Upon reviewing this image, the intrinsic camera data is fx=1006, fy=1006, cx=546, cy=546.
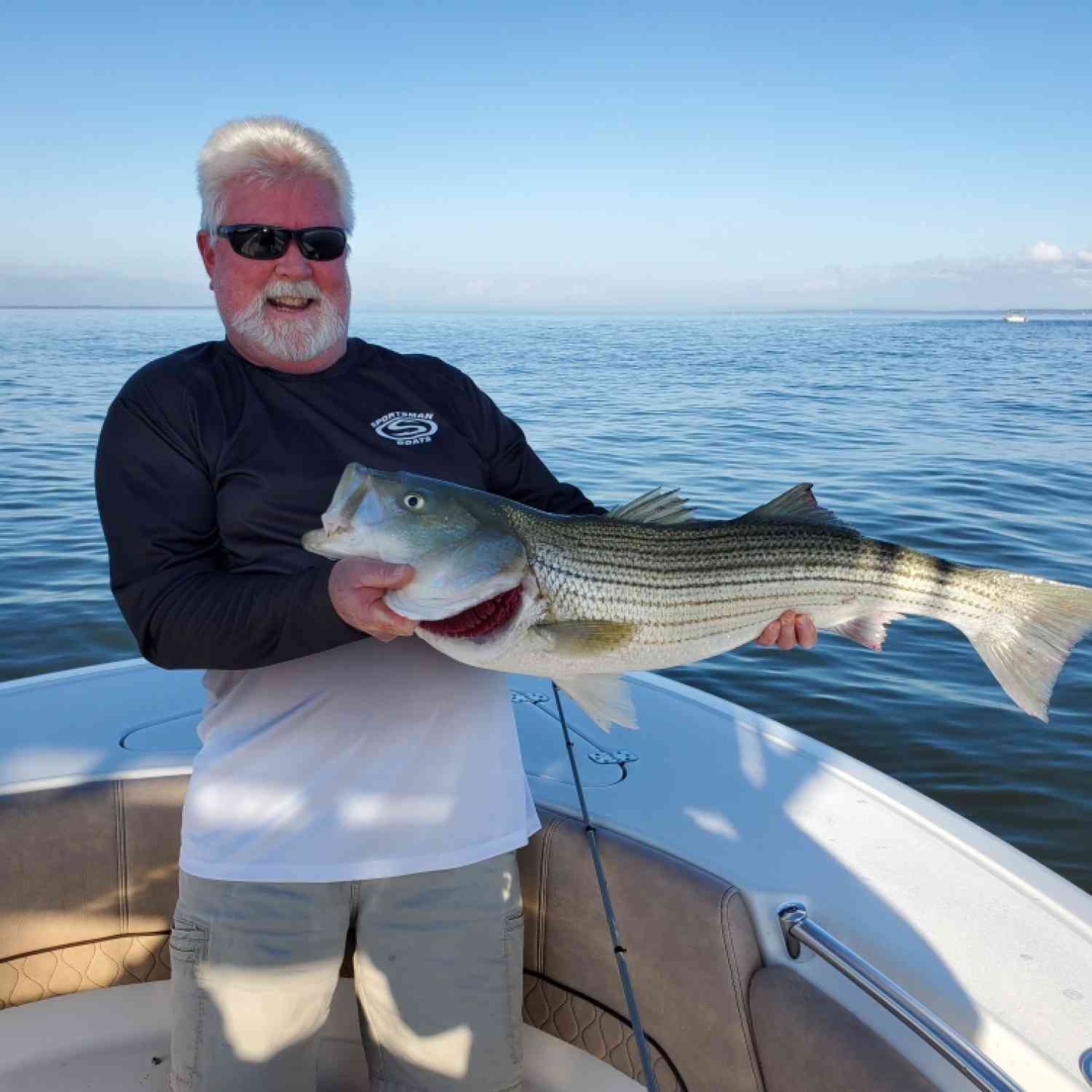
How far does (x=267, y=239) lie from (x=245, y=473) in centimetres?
72

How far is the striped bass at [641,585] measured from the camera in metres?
2.42

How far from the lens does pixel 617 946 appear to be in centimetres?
280

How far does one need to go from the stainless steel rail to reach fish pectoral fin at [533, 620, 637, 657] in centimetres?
87

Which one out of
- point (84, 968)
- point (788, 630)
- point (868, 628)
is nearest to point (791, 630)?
point (788, 630)

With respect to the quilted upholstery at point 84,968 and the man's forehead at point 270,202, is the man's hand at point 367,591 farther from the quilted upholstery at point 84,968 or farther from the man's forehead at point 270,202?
the quilted upholstery at point 84,968

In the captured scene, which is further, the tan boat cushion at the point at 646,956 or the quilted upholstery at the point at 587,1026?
the quilted upholstery at the point at 587,1026

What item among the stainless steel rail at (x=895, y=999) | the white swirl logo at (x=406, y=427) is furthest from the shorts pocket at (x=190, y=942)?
the stainless steel rail at (x=895, y=999)

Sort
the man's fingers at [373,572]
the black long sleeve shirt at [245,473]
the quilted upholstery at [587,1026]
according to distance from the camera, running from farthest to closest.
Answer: the quilted upholstery at [587,1026]
the black long sleeve shirt at [245,473]
the man's fingers at [373,572]

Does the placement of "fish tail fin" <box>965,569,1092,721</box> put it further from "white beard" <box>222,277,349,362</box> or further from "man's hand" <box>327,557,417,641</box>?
"white beard" <box>222,277,349,362</box>

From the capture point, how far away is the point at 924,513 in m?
11.2

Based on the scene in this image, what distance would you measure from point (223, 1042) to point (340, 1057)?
0.96 m

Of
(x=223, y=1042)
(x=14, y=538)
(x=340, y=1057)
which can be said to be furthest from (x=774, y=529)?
(x=14, y=538)

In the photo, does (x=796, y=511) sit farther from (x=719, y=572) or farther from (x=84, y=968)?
(x=84, y=968)

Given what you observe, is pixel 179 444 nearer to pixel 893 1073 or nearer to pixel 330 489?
pixel 330 489
